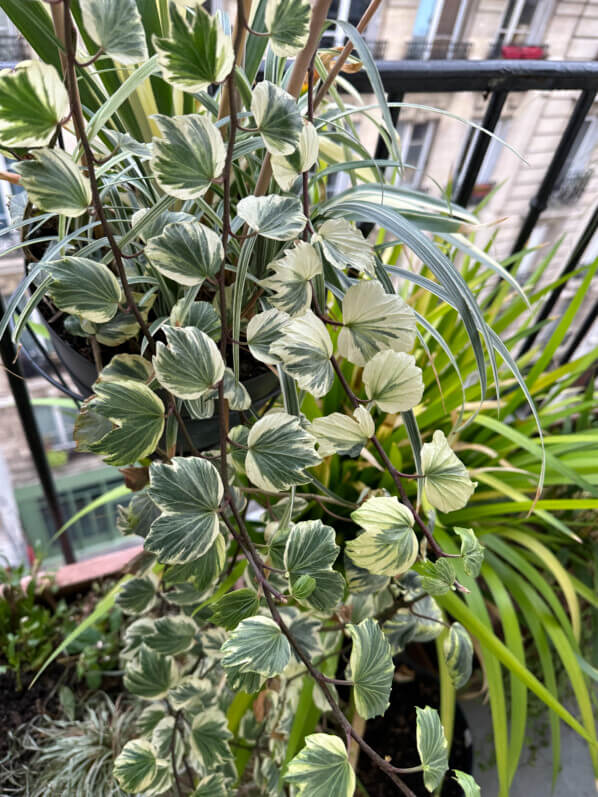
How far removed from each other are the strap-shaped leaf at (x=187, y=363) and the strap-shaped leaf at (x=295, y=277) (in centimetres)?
6

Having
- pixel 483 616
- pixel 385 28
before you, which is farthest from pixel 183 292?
pixel 385 28

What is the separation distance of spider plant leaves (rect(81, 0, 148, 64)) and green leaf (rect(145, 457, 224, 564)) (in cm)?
22

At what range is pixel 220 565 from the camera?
1.30 ft

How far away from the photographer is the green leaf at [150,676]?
1.82 ft

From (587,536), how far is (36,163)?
905mm

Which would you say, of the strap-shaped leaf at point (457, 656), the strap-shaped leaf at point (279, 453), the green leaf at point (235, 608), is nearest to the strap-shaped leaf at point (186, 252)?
the strap-shaped leaf at point (279, 453)

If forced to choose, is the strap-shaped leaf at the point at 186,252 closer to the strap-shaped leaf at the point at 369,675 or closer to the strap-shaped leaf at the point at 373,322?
the strap-shaped leaf at the point at 373,322

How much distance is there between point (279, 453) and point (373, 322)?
0.35 feet

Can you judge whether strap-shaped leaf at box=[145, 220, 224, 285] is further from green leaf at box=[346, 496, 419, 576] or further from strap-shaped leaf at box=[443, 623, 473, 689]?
strap-shaped leaf at box=[443, 623, 473, 689]

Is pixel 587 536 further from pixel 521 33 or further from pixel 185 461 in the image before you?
pixel 521 33

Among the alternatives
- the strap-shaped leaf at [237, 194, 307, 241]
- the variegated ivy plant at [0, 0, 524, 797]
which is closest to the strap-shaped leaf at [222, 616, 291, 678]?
the variegated ivy plant at [0, 0, 524, 797]

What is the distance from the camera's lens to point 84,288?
0.36 meters

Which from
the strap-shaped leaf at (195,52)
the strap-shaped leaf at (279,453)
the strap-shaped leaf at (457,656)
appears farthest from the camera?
the strap-shaped leaf at (457,656)

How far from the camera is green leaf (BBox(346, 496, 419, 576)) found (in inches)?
13.9
